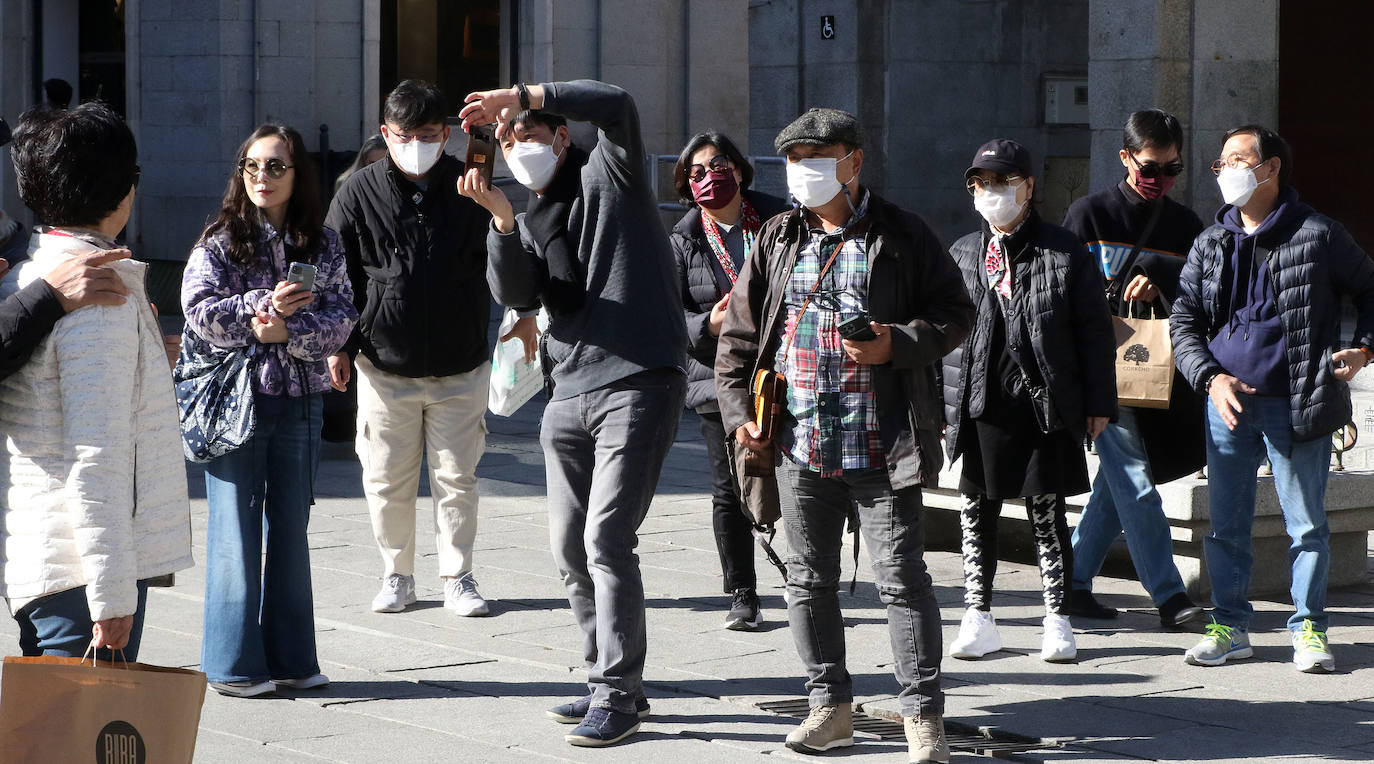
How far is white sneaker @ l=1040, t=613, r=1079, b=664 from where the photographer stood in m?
6.29

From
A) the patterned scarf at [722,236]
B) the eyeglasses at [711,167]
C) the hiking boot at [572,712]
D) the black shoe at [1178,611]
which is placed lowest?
the hiking boot at [572,712]

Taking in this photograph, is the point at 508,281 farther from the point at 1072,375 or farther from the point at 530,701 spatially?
the point at 1072,375

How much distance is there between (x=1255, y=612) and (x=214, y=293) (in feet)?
13.6

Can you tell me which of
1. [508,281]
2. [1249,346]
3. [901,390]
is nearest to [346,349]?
[508,281]

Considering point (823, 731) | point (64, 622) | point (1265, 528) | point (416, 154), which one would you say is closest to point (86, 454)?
point (64, 622)

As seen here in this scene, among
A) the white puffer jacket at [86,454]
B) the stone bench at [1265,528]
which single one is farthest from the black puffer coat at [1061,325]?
the white puffer jacket at [86,454]

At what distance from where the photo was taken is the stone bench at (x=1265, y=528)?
7.24 meters

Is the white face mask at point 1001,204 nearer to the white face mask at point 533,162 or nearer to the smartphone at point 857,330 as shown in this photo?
the smartphone at point 857,330

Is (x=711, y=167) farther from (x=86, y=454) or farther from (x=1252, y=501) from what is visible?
(x=86, y=454)

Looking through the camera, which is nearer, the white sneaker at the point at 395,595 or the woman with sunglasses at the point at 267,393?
the woman with sunglasses at the point at 267,393

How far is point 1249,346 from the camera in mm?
6211

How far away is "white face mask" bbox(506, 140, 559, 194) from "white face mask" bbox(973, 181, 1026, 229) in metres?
1.60

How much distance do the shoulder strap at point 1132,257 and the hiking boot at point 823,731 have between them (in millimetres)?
2500

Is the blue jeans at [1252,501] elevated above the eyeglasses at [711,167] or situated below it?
below
